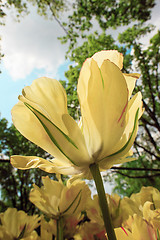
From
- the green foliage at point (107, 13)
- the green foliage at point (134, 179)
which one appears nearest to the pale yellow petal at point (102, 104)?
the green foliage at point (107, 13)

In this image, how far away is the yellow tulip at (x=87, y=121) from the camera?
0.58ft

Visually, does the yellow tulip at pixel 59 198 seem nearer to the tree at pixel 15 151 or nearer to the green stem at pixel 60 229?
the green stem at pixel 60 229

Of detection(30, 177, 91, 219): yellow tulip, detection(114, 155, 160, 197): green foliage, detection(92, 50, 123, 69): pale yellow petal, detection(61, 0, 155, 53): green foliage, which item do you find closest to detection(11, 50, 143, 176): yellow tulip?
detection(92, 50, 123, 69): pale yellow petal

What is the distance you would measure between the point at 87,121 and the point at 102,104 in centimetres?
3

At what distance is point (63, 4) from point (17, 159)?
4636mm

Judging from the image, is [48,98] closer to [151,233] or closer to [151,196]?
[151,233]

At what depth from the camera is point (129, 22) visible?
359 centimetres

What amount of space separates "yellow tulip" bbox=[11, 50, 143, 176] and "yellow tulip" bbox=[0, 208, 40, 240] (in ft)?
1.21

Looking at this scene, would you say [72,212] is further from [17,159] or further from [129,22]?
[129,22]

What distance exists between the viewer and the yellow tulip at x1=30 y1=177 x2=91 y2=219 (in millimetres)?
362

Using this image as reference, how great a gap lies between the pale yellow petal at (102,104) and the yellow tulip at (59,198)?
0.68ft

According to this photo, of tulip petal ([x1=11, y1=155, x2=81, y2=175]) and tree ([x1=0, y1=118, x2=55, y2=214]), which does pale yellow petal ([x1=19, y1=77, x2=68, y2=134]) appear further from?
tree ([x1=0, y1=118, x2=55, y2=214])

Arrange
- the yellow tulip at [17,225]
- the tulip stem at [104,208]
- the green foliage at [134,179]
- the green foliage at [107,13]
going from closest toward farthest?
the tulip stem at [104,208] < the yellow tulip at [17,225] < the green foliage at [107,13] < the green foliage at [134,179]

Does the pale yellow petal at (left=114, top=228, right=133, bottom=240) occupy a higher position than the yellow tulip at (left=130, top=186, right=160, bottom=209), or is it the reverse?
the yellow tulip at (left=130, top=186, right=160, bottom=209)
